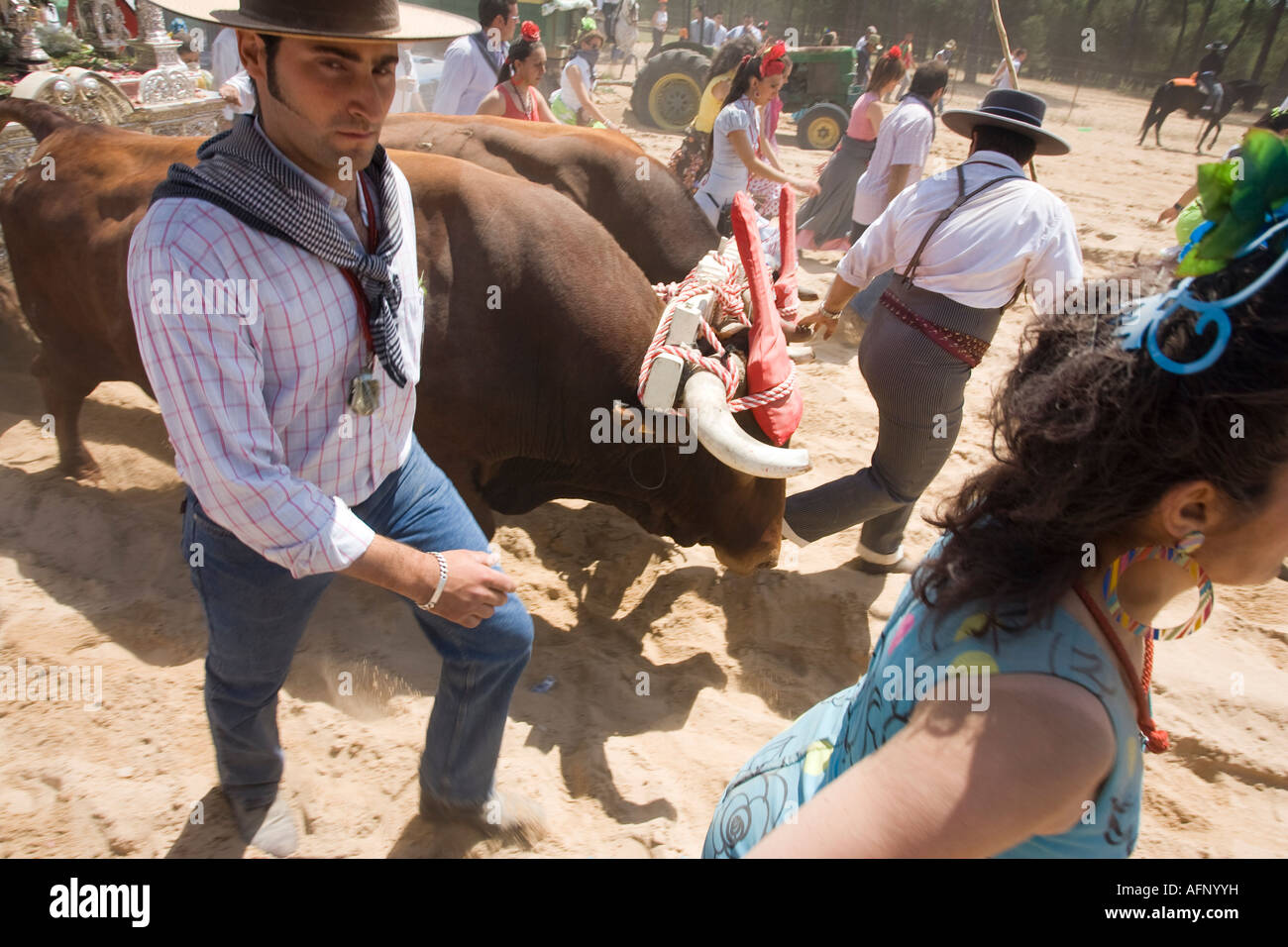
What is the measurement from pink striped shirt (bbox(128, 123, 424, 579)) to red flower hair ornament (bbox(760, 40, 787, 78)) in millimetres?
4962

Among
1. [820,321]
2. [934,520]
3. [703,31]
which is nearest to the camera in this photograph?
[934,520]

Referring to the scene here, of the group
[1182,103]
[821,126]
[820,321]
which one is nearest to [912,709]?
[820,321]

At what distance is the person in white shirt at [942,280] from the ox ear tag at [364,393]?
2489 millimetres

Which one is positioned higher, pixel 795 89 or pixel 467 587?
pixel 795 89

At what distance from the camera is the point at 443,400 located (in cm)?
360

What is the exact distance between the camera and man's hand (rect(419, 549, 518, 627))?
202 cm

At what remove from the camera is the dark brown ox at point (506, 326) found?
3.56 m

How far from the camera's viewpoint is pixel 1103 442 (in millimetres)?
1171

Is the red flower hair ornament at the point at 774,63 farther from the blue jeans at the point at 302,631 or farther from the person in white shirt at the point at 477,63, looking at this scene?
the blue jeans at the point at 302,631

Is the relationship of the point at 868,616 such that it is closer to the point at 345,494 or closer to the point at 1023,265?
the point at 1023,265

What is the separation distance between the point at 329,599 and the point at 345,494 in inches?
75.6

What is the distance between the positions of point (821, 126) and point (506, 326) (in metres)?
14.8

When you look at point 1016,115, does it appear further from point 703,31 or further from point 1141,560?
point 703,31

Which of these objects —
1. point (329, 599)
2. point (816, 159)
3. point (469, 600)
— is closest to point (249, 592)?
point (469, 600)
